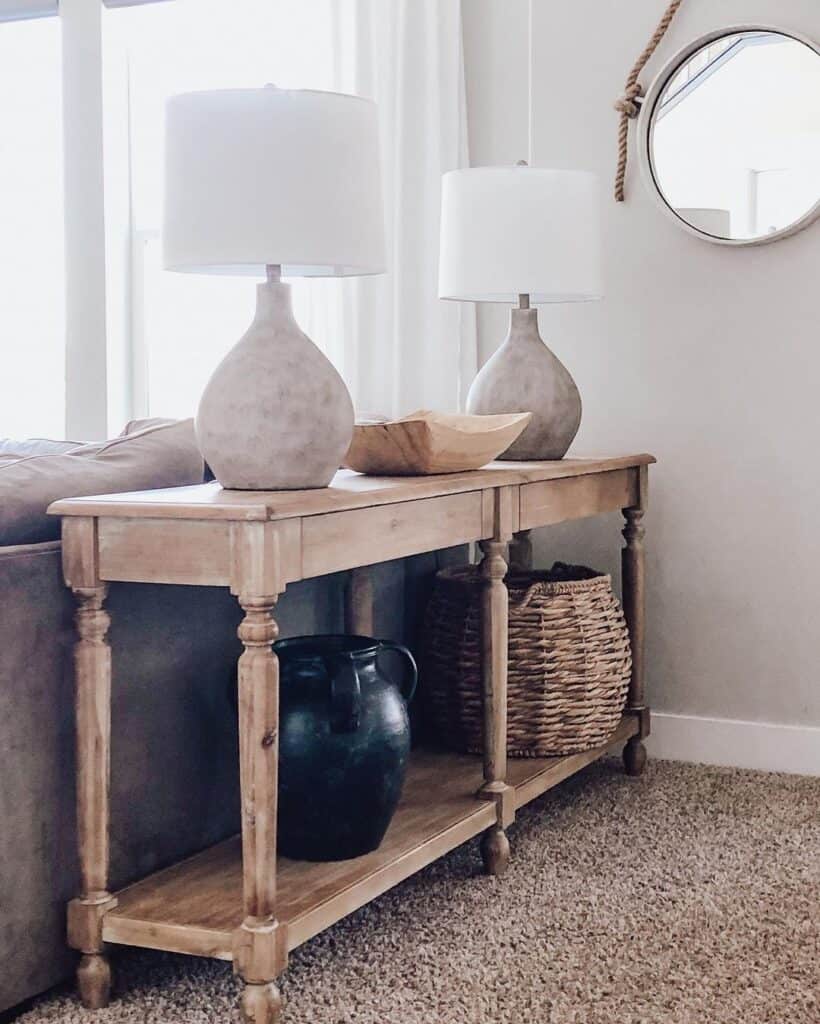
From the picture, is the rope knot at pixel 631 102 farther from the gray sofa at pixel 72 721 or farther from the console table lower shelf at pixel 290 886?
the console table lower shelf at pixel 290 886

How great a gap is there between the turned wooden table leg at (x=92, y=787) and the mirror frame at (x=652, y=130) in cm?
A: 188

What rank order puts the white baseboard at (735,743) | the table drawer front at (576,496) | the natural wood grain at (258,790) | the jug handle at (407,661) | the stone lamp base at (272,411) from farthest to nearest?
the white baseboard at (735,743), the table drawer front at (576,496), the jug handle at (407,661), the stone lamp base at (272,411), the natural wood grain at (258,790)

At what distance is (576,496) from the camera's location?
2.77 m

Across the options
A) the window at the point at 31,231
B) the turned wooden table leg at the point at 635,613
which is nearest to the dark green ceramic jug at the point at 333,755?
the turned wooden table leg at the point at 635,613

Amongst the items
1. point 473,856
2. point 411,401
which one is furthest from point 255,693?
point 411,401

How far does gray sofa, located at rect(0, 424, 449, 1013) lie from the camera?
1.79m

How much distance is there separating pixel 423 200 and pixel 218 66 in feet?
3.43

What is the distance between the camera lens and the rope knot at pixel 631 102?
320 centimetres

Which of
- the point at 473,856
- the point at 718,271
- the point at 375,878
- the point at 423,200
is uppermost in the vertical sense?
the point at 423,200

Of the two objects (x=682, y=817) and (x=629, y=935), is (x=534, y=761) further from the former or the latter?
(x=629, y=935)

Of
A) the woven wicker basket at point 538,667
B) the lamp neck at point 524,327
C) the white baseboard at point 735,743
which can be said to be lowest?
the white baseboard at point 735,743

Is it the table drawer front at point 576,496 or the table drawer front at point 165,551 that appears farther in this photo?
the table drawer front at point 576,496

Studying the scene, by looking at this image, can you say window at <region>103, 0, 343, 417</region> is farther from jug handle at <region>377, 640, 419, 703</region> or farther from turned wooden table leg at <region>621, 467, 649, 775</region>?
jug handle at <region>377, 640, 419, 703</region>

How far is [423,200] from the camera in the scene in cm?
361
